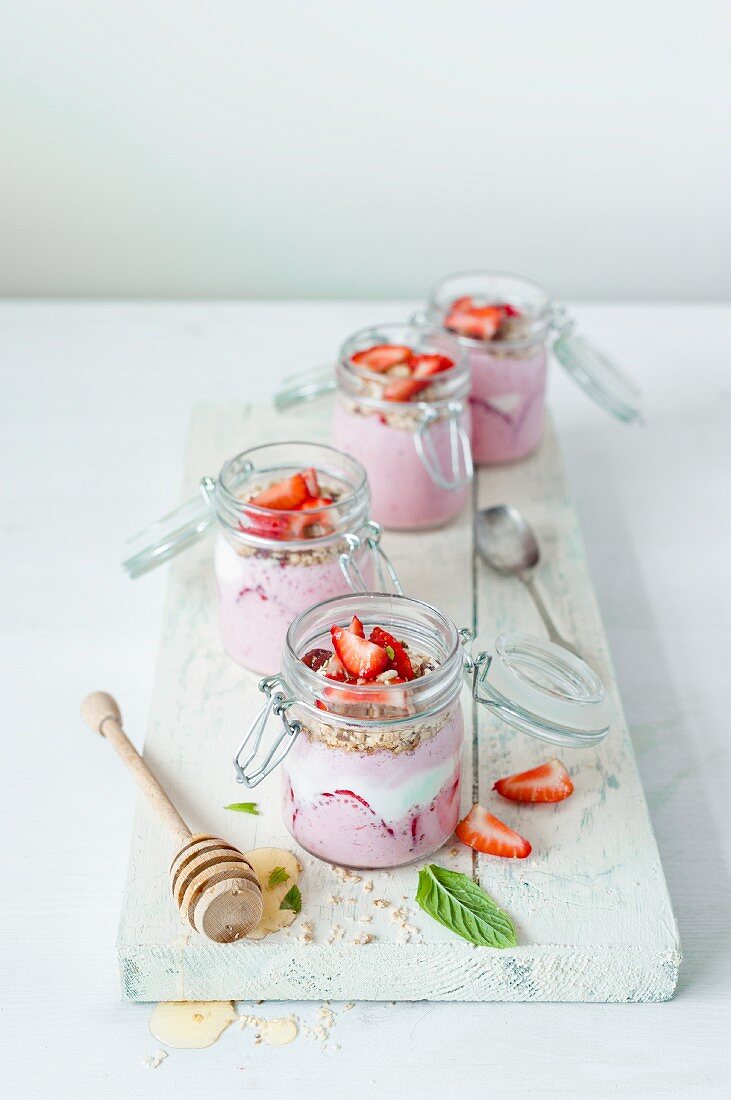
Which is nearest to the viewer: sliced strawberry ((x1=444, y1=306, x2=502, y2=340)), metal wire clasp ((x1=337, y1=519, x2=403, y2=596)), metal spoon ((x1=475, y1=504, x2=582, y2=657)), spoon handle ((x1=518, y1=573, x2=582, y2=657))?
metal wire clasp ((x1=337, y1=519, x2=403, y2=596))

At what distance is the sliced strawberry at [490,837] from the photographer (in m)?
1.24

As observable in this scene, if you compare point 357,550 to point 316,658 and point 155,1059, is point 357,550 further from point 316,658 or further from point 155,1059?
point 155,1059

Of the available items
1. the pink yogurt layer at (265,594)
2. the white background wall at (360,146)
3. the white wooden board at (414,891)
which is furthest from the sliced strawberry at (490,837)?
the white background wall at (360,146)

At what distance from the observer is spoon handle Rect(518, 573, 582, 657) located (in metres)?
1.58

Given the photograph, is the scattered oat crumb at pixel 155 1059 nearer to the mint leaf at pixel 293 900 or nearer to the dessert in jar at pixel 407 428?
the mint leaf at pixel 293 900

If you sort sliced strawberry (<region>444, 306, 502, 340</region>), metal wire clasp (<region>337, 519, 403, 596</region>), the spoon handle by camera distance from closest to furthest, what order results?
1. metal wire clasp (<region>337, 519, 403, 596</region>)
2. the spoon handle
3. sliced strawberry (<region>444, 306, 502, 340</region>)

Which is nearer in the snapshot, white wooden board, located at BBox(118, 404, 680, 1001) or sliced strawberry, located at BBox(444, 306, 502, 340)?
white wooden board, located at BBox(118, 404, 680, 1001)

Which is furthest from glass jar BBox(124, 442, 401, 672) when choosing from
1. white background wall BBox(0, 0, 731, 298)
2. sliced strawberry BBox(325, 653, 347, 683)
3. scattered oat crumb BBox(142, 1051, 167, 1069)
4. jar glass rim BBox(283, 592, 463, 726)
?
white background wall BBox(0, 0, 731, 298)

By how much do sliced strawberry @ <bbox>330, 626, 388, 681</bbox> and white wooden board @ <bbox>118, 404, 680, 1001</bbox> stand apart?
20 cm

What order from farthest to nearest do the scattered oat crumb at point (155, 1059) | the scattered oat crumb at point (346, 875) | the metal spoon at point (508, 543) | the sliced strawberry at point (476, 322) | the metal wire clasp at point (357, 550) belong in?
the sliced strawberry at point (476, 322)
the metal spoon at point (508, 543)
the metal wire clasp at point (357, 550)
the scattered oat crumb at point (346, 875)
the scattered oat crumb at point (155, 1059)

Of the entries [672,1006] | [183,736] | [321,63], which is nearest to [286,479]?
[183,736]

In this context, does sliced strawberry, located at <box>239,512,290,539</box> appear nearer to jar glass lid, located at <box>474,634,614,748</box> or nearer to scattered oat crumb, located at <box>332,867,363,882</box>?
jar glass lid, located at <box>474,634,614,748</box>

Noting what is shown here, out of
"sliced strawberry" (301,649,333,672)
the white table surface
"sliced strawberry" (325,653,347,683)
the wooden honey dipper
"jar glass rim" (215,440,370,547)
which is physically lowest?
the white table surface

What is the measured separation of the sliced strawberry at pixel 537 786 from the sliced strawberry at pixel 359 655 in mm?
235
